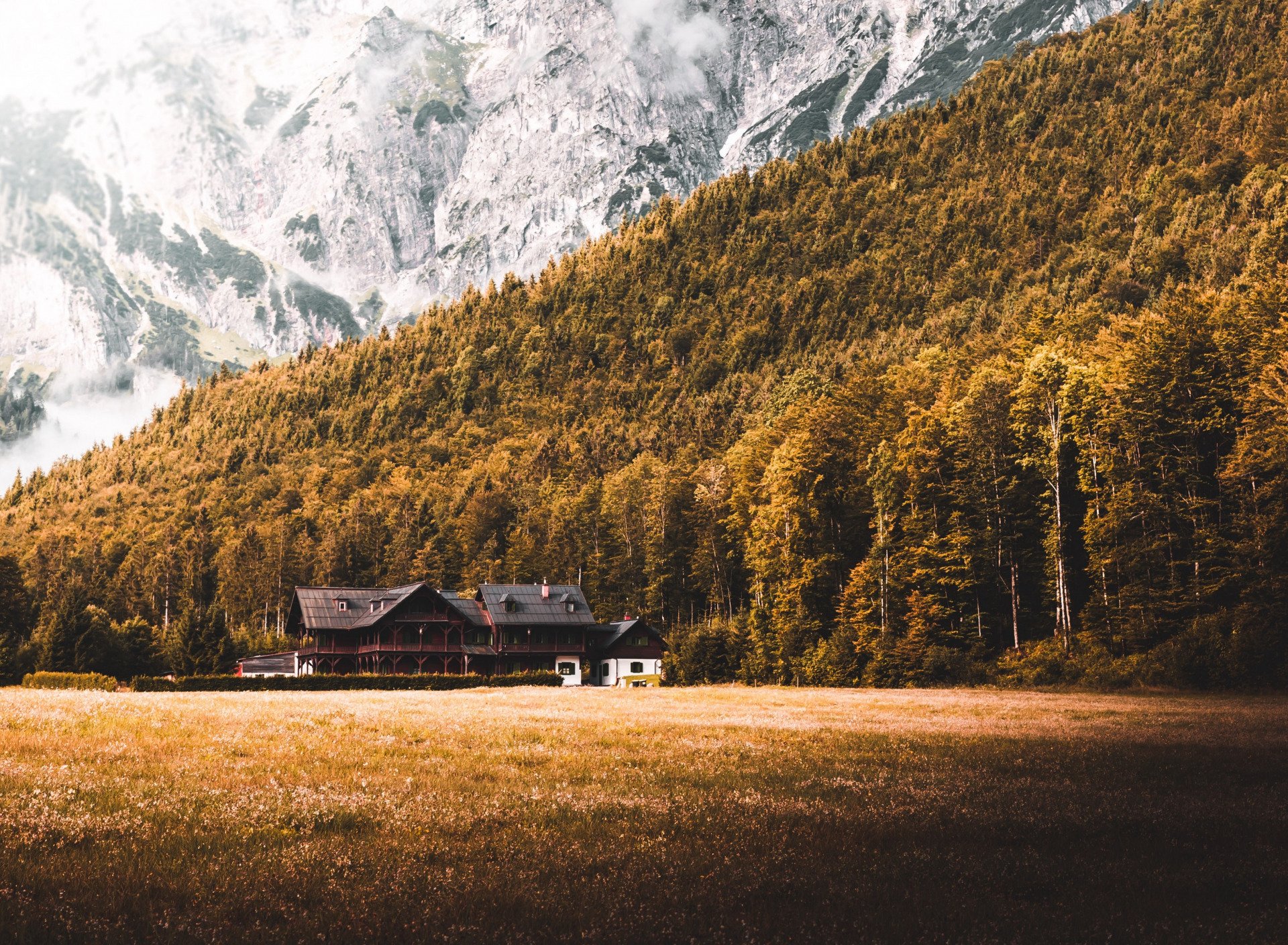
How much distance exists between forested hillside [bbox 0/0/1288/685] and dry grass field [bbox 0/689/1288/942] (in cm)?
3194

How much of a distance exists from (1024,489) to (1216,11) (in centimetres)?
17613

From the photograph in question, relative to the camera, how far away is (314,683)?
263ft

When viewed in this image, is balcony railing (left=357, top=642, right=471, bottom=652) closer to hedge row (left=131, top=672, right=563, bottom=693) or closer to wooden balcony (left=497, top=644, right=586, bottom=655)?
wooden balcony (left=497, top=644, right=586, bottom=655)

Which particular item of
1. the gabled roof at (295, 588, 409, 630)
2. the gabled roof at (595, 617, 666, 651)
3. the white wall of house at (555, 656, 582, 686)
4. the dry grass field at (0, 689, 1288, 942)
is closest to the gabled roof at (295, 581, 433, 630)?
the gabled roof at (295, 588, 409, 630)

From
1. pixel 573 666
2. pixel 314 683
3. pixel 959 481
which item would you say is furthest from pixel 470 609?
pixel 959 481

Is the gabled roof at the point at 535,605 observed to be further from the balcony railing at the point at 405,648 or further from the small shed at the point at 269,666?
the small shed at the point at 269,666

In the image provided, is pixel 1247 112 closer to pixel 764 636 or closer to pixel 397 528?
pixel 764 636

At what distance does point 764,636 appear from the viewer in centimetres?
8625

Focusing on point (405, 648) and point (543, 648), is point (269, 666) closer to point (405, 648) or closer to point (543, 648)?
point (405, 648)

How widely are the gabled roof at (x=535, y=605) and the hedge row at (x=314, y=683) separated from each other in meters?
22.0

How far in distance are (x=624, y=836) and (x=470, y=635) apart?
101624 millimetres

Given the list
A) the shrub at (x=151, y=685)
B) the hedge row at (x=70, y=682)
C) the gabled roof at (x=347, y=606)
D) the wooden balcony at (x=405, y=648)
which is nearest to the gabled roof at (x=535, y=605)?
the wooden balcony at (x=405, y=648)

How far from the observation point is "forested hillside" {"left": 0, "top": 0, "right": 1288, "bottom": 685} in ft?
193

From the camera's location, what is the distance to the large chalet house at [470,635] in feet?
351
